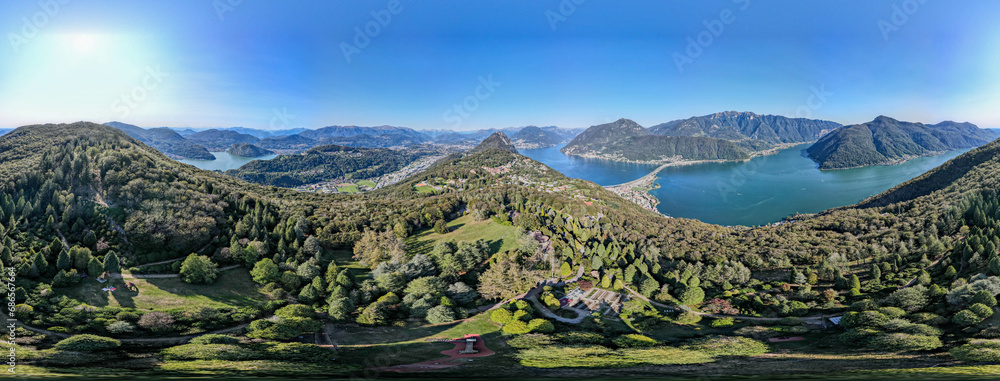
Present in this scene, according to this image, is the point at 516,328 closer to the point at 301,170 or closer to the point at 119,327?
the point at 119,327

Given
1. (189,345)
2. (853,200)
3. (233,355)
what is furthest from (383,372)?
(853,200)

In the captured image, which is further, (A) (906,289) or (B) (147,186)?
(B) (147,186)

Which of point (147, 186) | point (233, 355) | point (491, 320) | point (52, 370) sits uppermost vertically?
point (147, 186)

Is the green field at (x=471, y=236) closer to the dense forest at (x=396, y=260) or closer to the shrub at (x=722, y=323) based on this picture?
the dense forest at (x=396, y=260)

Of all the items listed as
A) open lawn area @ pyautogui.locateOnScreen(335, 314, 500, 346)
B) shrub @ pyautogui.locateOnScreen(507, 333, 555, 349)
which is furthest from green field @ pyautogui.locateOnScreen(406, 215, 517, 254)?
shrub @ pyautogui.locateOnScreen(507, 333, 555, 349)

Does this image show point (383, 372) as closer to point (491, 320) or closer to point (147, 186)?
point (491, 320)
